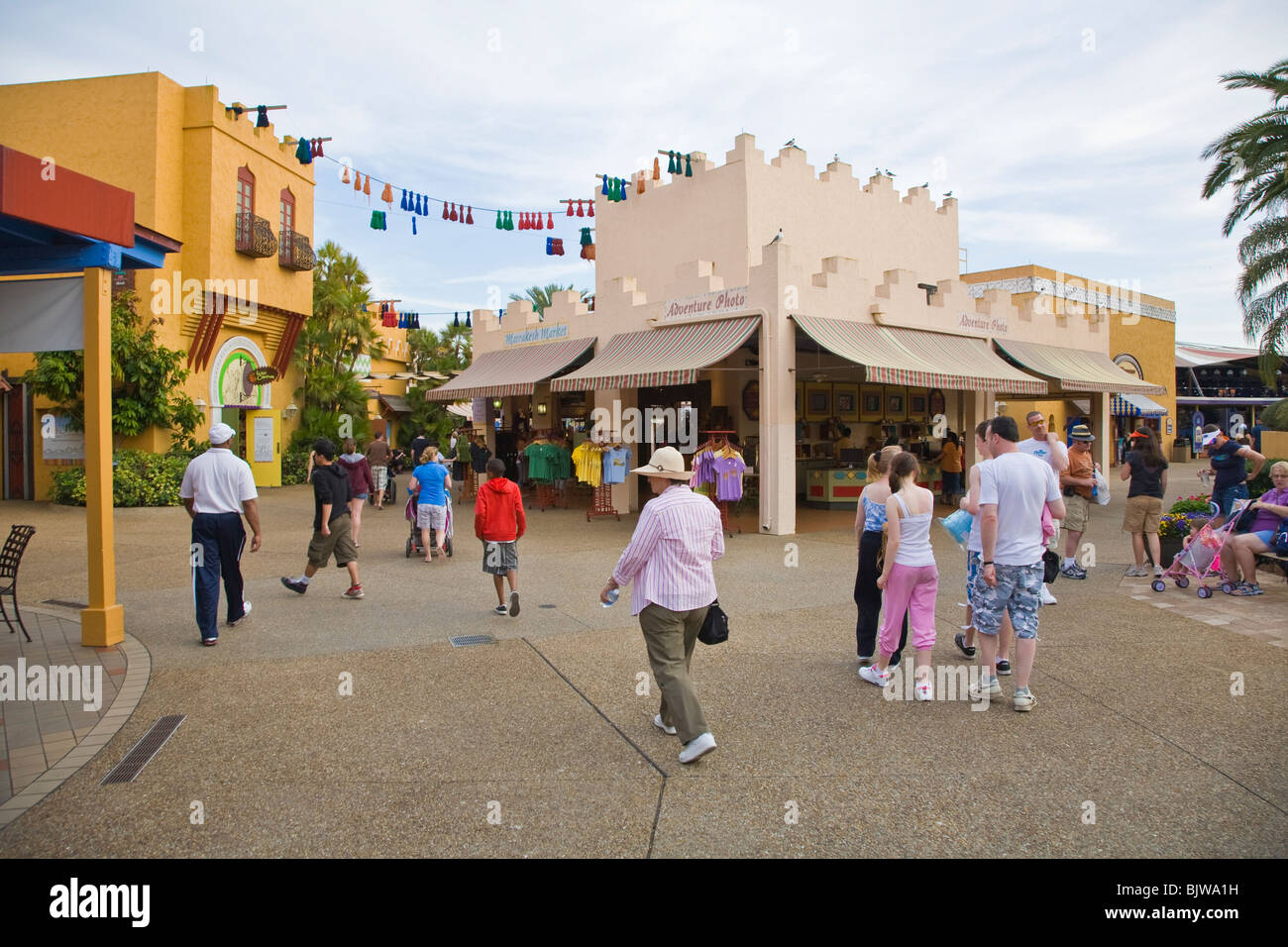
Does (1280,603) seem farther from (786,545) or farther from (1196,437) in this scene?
(1196,437)

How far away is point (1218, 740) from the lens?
4.82m

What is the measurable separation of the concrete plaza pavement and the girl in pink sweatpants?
0.95 ft

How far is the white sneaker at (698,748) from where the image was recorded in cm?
444

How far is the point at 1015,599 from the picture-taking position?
17.7ft

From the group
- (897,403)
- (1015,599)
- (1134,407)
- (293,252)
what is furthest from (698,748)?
(1134,407)

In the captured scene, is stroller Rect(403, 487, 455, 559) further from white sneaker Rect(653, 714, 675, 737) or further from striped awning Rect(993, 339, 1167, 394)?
striped awning Rect(993, 339, 1167, 394)

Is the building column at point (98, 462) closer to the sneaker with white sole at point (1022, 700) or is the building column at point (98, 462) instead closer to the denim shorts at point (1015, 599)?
the denim shorts at point (1015, 599)

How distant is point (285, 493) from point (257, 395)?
3180 millimetres

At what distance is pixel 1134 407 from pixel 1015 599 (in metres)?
32.6

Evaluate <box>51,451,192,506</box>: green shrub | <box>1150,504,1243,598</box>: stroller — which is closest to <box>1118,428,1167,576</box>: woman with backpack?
<box>1150,504,1243,598</box>: stroller

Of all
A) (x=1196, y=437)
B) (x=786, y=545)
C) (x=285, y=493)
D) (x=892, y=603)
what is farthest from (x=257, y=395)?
(x=1196, y=437)

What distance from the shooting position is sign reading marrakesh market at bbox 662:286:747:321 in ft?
46.7
